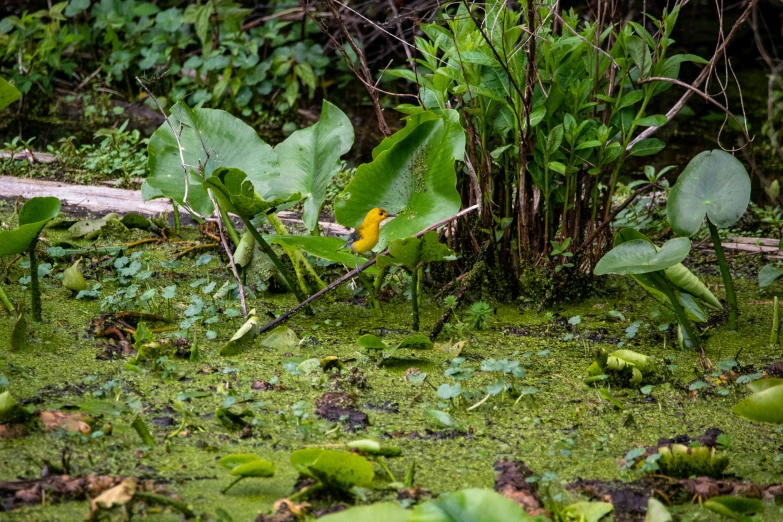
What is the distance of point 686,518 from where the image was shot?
1.23 meters

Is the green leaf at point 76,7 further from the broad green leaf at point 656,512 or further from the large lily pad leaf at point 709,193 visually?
the broad green leaf at point 656,512

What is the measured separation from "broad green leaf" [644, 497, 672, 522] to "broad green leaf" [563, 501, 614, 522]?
0.18 ft

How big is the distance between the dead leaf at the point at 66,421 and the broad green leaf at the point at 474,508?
62 cm

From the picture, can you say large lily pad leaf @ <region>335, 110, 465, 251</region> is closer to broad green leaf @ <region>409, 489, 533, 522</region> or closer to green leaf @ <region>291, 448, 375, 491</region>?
green leaf @ <region>291, 448, 375, 491</region>

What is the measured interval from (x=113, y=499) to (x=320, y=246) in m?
0.93

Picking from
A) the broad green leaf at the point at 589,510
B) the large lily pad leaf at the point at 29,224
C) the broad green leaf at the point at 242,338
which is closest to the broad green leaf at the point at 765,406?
the broad green leaf at the point at 589,510

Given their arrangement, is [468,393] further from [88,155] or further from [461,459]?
[88,155]

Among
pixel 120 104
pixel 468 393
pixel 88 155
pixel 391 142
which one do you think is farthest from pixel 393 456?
→ pixel 120 104

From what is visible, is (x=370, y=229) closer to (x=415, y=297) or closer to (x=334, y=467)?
(x=415, y=297)

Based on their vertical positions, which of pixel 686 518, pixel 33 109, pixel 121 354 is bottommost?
pixel 33 109

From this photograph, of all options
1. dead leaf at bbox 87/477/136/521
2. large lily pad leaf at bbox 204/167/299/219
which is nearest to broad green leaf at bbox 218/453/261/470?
dead leaf at bbox 87/477/136/521

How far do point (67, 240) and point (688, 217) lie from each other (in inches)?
71.6

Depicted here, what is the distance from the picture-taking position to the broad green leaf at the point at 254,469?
4.00 feet

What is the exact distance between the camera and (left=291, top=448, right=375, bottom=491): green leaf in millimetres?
1213
